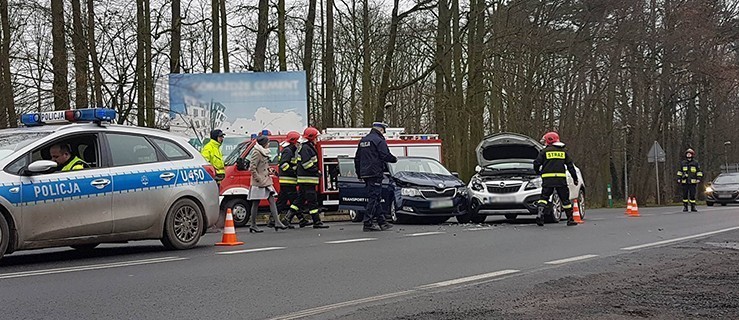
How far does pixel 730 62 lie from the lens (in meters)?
39.6

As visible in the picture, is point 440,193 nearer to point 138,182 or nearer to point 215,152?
point 215,152

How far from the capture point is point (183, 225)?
1051cm

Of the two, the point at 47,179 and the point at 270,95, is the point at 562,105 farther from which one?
the point at 47,179

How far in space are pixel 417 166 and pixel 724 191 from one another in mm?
21893

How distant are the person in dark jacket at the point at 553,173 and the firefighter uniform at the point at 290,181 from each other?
4385 mm

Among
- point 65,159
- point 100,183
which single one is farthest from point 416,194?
point 65,159

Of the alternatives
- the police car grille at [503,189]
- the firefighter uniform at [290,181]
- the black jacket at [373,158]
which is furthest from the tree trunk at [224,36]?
the black jacket at [373,158]

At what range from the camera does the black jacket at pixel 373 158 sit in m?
14.0

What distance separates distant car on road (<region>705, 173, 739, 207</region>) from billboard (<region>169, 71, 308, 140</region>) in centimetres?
1920

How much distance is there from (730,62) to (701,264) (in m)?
33.8

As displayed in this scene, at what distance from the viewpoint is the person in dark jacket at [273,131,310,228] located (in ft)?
Result: 49.2

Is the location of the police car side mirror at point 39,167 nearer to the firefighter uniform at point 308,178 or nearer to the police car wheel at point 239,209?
the firefighter uniform at point 308,178

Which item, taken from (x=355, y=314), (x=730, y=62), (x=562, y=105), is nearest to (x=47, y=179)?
(x=355, y=314)

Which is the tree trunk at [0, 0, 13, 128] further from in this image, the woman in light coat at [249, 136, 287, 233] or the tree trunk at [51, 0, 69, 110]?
the woman in light coat at [249, 136, 287, 233]
